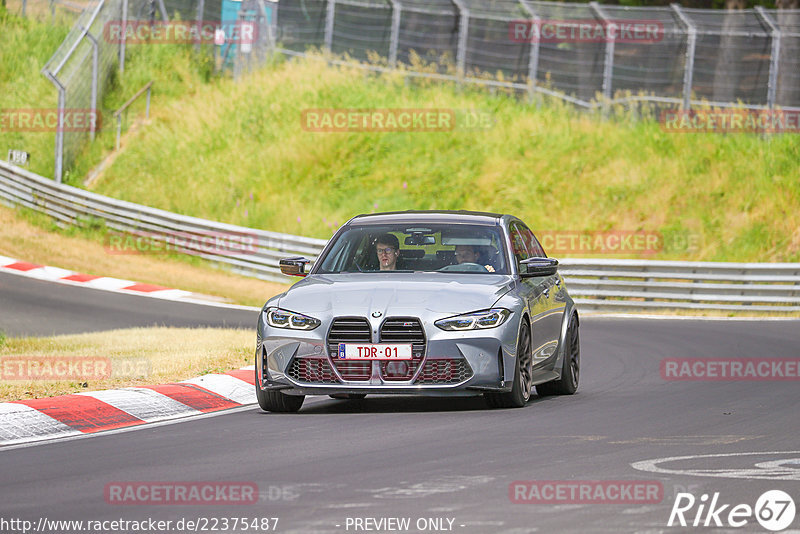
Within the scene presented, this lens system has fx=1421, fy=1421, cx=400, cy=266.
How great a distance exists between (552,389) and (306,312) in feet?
9.40

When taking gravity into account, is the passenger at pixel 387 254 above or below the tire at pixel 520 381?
above

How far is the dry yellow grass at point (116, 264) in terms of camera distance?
2892cm

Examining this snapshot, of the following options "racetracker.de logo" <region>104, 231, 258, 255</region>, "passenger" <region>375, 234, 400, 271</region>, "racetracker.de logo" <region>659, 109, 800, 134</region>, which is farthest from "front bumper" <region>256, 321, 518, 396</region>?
"racetracker.de logo" <region>659, 109, 800, 134</region>

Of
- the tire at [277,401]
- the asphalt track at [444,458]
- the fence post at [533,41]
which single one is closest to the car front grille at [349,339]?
the asphalt track at [444,458]

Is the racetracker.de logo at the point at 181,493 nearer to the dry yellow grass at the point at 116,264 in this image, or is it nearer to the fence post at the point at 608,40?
the dry yellow grass at the point at 116,264

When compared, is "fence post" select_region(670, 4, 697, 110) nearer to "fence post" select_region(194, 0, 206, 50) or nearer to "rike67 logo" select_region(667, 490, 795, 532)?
"fence post" select_region(194, 0, 206, 50)

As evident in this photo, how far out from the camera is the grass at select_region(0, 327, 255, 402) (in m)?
12.0

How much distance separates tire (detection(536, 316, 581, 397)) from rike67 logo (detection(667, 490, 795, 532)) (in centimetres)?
544

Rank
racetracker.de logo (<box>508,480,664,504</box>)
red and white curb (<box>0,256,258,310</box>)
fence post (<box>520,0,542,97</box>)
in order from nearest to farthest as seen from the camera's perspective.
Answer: racetracker.de logo (<box>508,480,664,504</box>), red and white curb (<box>0,256,258,310</box>), fence post (<box>520,0,542,97</box>)

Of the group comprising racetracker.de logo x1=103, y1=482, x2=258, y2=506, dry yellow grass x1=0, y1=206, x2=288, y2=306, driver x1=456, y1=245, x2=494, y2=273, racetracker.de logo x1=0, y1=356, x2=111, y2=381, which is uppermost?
driver x1=456, y1=245, x2=494, y2=273

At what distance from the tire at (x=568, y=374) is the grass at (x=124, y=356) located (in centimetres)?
307

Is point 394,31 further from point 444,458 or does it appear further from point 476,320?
point 444,458

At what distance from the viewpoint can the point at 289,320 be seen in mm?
10539

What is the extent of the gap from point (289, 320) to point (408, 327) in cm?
92
